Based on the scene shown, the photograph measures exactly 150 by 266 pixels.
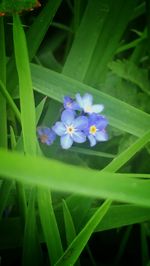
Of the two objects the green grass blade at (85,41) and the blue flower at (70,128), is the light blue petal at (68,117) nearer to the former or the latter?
the blue flower at (70,128)

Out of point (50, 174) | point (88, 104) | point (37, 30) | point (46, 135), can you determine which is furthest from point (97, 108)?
point (50, 174)

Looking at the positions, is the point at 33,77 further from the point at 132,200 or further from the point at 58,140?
the point at 132,200

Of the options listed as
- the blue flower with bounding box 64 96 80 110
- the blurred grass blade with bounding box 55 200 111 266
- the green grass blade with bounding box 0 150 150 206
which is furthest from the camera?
the blue flower with bounding box 64 96 80 110

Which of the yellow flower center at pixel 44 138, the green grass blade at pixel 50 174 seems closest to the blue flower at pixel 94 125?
the yellow flower center at pixel 44 138

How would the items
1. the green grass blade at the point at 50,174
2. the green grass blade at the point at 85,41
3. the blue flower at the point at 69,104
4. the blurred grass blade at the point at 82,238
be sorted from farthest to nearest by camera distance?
the green grass blade at the point at 85,41, the blue flower at the point at 69,104, the blurred grass blade at the point at 82,238, the green grass blade at the point at 50,174

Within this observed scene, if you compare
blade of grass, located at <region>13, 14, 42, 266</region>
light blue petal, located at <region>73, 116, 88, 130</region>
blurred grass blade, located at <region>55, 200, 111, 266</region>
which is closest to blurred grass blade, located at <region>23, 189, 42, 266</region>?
blade of grass, located at <region>13, 14, 42, 266</region>

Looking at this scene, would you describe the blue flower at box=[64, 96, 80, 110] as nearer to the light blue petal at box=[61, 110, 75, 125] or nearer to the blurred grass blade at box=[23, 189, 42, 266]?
the light blue petal at box=[61, 110, 75, 125]

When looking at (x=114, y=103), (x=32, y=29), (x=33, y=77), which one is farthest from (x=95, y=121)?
(x=32, y=29)
